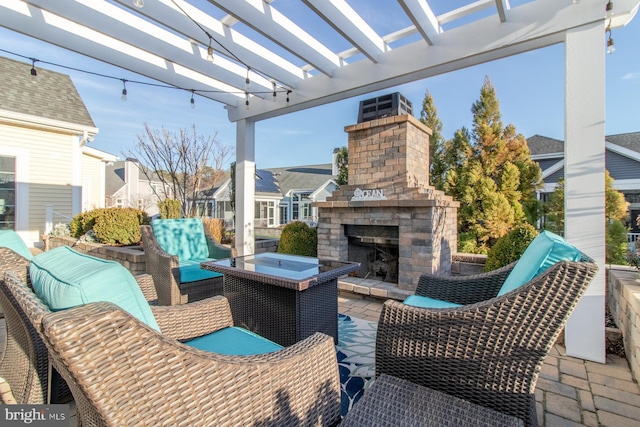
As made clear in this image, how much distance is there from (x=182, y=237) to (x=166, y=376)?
11.7ft

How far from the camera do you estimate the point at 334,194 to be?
15.0ft

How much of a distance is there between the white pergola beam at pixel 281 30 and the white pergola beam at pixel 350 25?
0.53 metres

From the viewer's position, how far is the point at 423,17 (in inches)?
115

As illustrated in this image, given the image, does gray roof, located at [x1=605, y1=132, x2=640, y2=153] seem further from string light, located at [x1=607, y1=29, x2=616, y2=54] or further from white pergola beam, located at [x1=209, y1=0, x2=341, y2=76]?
white pergola beam, located at [x1=209, y1=0, x2=341, y2=76]

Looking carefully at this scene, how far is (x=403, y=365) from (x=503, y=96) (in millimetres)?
6821

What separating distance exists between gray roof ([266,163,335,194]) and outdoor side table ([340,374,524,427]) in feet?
60.1

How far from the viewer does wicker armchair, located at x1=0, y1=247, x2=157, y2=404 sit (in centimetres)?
144

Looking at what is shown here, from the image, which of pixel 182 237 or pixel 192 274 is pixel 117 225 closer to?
pixel 182 237

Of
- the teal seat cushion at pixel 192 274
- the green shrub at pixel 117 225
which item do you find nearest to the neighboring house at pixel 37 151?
the green shrub at pixel 117 225

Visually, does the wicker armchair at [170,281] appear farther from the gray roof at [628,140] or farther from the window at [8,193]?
the gray roof at [628,140]

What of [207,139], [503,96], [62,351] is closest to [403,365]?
[62,351]

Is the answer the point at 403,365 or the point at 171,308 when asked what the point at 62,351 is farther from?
the point at 403,365

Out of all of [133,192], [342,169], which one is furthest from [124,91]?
[133,192]

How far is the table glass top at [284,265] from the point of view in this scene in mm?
2518
